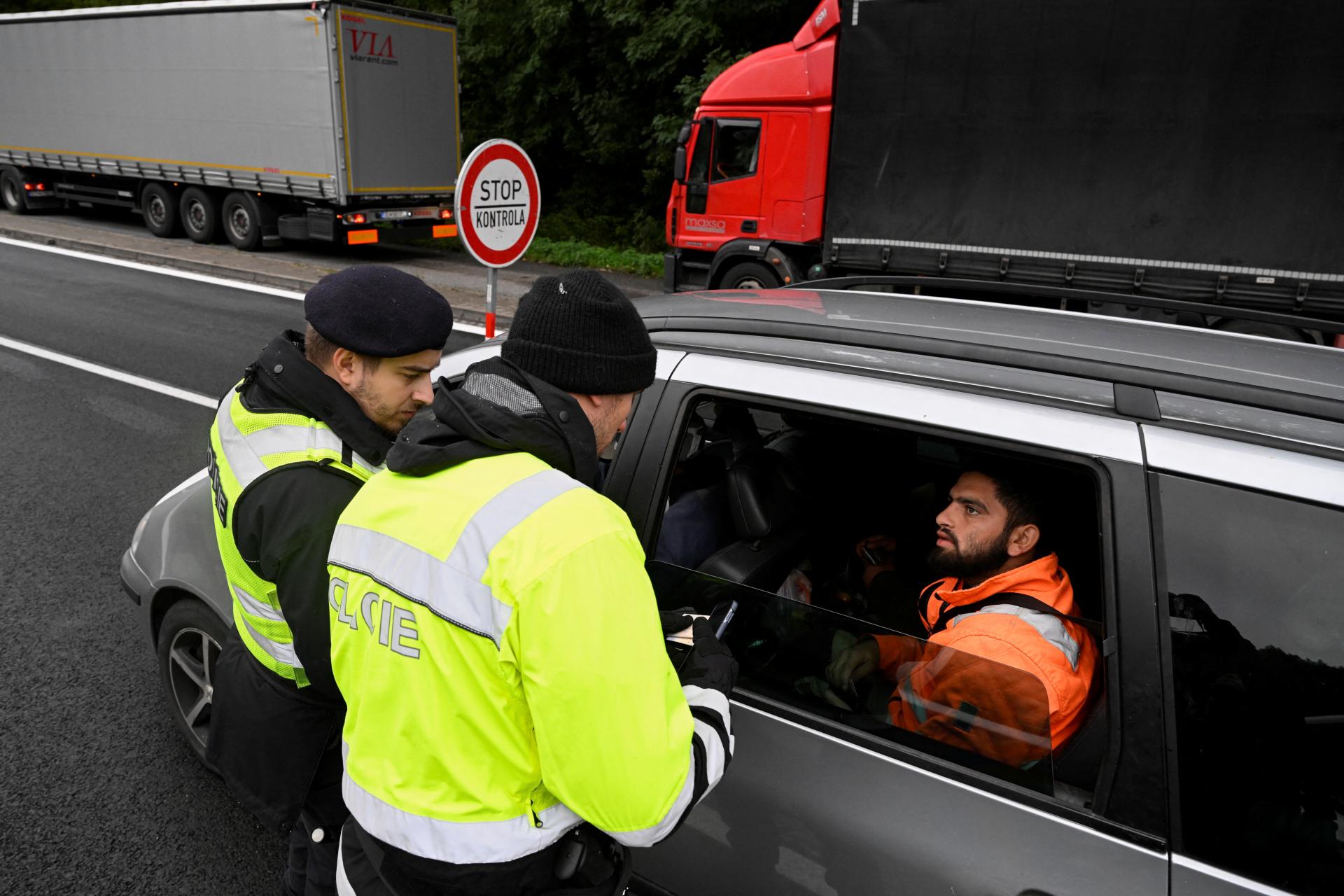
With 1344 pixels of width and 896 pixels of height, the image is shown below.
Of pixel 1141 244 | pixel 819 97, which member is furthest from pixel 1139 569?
pixel 819 97

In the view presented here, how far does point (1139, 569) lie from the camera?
1.46 meters

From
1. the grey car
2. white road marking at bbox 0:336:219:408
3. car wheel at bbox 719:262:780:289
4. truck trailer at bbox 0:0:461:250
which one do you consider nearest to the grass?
truck trailer at bbox 0:0:461:250

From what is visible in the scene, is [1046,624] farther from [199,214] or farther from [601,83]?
[601,83]

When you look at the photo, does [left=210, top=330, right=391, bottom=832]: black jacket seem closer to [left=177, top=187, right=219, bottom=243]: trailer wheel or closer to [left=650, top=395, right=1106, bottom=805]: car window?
[left=650, top=395, right=1106, bottom=805]: car window

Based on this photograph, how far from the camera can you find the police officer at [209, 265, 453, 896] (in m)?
1.84

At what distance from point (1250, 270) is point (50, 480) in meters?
9.33

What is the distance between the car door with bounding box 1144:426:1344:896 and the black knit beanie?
876 millimetres

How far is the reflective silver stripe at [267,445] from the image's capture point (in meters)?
1.86

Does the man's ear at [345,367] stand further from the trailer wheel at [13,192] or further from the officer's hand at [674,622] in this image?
the trailer wheel at [13,192]

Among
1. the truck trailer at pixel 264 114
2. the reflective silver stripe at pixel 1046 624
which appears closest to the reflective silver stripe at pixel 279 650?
the reflective silver stripe at pixel 1046 624

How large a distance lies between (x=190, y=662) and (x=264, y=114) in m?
14.0

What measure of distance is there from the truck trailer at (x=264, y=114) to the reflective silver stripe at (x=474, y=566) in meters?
14.2

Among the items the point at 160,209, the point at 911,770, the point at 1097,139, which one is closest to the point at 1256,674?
the point at 911,770

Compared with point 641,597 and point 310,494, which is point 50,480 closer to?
point 310,494
